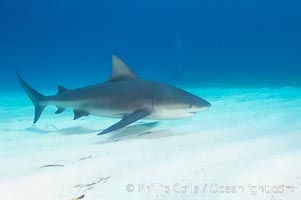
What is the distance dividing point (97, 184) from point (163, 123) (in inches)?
130

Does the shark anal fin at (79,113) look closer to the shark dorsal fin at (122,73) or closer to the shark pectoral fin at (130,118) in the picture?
the shark dorsal fin at (122,73)

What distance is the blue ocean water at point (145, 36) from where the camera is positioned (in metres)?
55.6

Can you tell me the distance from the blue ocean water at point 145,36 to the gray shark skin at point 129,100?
128ft

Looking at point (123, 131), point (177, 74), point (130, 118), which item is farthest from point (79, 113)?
point (177, 74)

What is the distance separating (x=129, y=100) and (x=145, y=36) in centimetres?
11291

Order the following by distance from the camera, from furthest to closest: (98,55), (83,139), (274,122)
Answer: (98,55) < (274,122) < (83,139)

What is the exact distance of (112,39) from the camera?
126m

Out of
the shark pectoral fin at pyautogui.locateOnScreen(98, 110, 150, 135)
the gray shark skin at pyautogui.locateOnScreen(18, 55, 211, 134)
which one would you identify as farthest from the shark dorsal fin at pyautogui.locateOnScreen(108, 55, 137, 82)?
the shark pectoral fin at pyautogui.locateOnScreen(98, 110, 150, 135)

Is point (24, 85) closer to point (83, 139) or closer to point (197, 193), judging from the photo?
point (83, 139)

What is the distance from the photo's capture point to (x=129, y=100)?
481 cm

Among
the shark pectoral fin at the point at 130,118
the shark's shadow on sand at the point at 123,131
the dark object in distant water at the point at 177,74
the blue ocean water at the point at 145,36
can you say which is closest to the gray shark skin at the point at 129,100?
the shark pectoral fin at the point at 130,118

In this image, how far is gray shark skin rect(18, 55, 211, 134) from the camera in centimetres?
461

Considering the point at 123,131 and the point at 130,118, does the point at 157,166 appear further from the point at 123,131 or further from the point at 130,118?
the point at 123,131

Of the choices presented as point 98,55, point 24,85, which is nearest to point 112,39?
point 98,55
